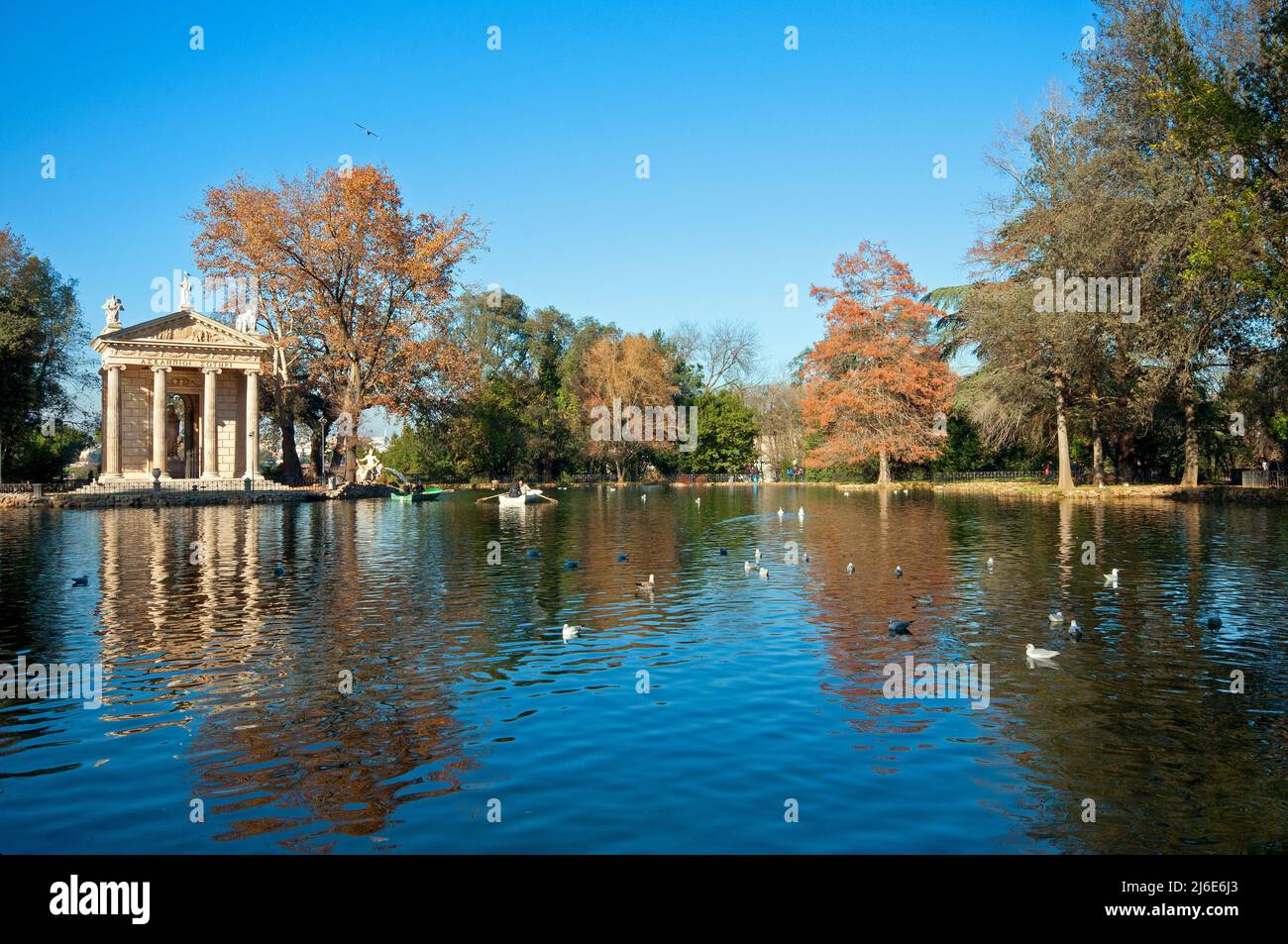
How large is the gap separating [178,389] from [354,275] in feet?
54.3

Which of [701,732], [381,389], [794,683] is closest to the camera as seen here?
[701,732]

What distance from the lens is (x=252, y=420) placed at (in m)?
63.5

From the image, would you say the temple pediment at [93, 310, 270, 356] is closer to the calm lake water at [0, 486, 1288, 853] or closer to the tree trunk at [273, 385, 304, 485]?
the tree trunk at [273, 385, 304, 485]

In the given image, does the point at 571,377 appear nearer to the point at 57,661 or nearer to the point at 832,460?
the point at 832,460

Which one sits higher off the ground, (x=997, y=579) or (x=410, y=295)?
(x=410, y=295)

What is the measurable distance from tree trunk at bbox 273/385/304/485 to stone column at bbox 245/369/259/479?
15.5 ft

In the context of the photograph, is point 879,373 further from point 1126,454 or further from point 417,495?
point 417,495

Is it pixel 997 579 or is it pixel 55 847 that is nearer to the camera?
pixel 55 847

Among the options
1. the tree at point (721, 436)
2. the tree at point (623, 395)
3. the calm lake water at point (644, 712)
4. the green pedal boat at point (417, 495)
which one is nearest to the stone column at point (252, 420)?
the green pedal boat at point (417, 495)

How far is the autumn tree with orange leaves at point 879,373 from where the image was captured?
6938 cm

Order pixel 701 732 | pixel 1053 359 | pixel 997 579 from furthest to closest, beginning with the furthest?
pixel 1053 359
pixel 997 579
pixel 701 732
